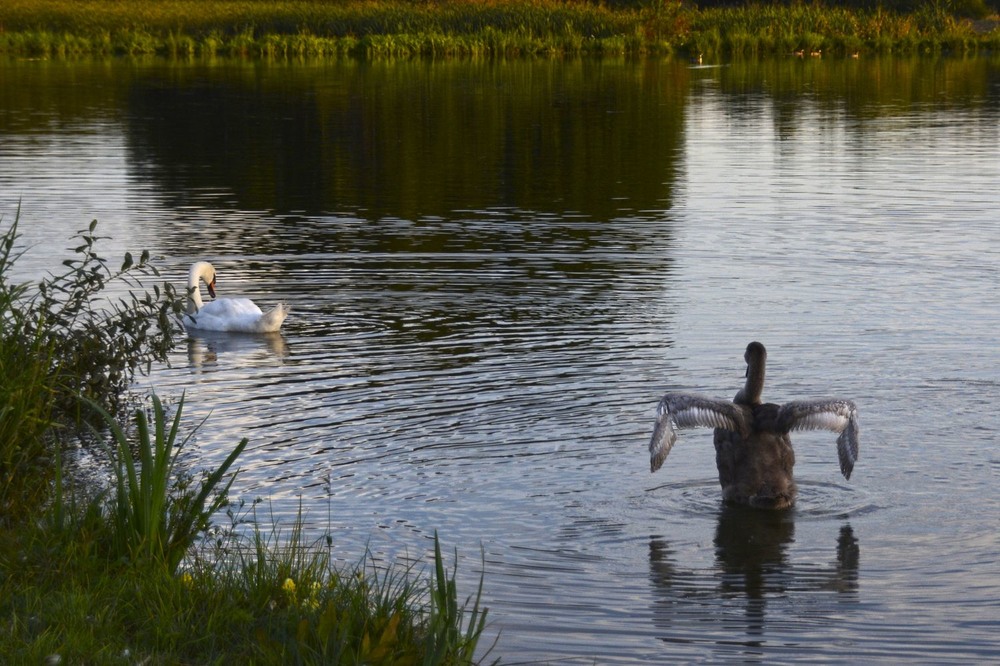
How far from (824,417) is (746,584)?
1244mm

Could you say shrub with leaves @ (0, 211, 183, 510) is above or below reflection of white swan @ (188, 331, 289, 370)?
above

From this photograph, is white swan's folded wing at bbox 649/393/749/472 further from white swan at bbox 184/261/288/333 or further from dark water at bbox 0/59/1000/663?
white swan at bbox 184/261/288/333

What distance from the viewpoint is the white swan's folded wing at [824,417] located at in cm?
846

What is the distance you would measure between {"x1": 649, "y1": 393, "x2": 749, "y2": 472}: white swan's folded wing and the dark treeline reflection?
1254 cm

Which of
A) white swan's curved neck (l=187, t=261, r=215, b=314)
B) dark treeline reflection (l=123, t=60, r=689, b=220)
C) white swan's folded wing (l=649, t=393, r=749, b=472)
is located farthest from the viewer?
dark treeline reflection (l=123, t=60, r=689, b=220)

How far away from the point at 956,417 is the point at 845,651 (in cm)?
406

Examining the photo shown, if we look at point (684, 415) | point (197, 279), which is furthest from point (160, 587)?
point (197, 279)

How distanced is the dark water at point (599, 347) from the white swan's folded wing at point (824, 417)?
45cm

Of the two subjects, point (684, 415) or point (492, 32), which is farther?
point (492, 32)

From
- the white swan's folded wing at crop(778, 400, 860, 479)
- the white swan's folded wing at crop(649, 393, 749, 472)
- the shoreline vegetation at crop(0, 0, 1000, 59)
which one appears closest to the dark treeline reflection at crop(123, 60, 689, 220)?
the shoreline vegetation at crop(0, 0, 1000, 59)

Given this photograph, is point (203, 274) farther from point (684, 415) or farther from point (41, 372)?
point (684, 415)

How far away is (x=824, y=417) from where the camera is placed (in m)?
8.47

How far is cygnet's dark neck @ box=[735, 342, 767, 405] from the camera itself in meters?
8.83

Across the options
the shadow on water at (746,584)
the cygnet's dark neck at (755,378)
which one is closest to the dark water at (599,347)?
the shadow on water at (746,584)
